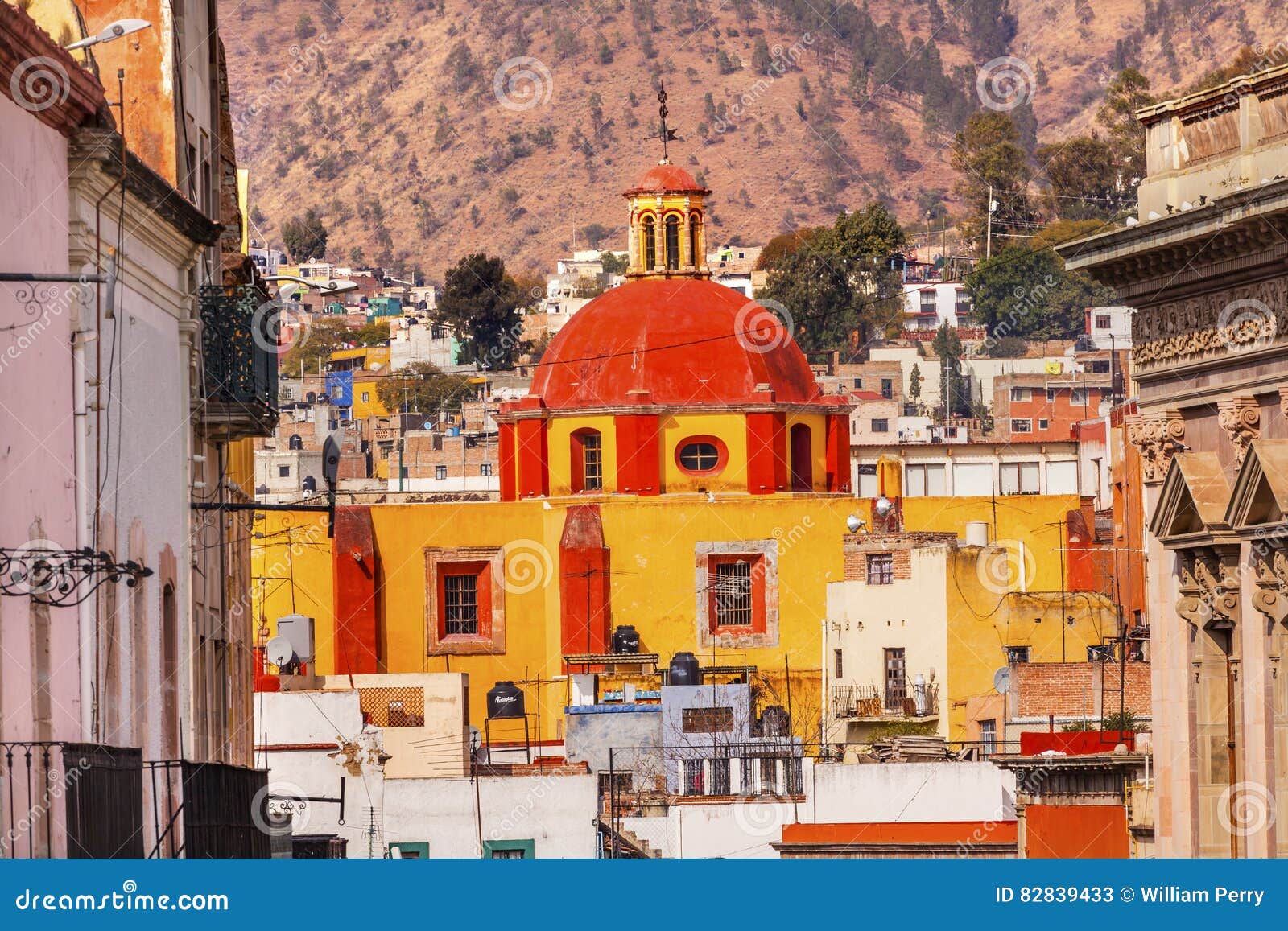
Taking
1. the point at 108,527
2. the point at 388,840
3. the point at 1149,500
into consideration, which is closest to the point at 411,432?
the point at 388,840

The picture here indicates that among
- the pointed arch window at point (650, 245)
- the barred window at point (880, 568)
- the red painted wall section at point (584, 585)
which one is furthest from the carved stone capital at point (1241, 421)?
the pointed arch window at point (650, 245)

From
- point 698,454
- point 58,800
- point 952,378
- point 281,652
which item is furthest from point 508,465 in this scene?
point 952,378

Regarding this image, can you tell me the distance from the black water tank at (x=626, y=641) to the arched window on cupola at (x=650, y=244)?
9.69m

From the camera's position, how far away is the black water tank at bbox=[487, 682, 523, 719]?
58156 millimetres

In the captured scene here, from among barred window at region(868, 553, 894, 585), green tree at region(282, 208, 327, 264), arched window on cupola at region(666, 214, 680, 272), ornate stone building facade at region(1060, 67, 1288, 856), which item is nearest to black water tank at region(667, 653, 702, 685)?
barred window at region(868, 553, 894, 585)

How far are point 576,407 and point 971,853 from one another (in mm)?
26631

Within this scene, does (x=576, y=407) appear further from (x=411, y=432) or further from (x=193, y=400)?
(x=411, y=432)

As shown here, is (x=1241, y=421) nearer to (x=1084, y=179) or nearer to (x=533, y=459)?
(x=533, y=459)

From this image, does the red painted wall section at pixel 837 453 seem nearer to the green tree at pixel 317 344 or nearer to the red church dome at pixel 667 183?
the red church dome at pixel 667 183

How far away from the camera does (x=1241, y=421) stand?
25.8 m

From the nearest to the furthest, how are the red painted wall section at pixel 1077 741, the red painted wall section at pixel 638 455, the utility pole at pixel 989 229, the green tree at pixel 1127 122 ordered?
the red painted wall section at pixel 1077 741, the red painted wall section at pixel 638 455, the green tree at pixel 1127 122, the utility pole at pixel 989 229

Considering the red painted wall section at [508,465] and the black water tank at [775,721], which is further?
the red painted wall section at [508,465]

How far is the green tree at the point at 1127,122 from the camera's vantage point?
4840 inches

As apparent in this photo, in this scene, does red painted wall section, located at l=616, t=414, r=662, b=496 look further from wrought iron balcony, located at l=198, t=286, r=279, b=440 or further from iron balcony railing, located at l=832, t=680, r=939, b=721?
wrought iron balcony, located at l=198, t=286, r=279, b=440
